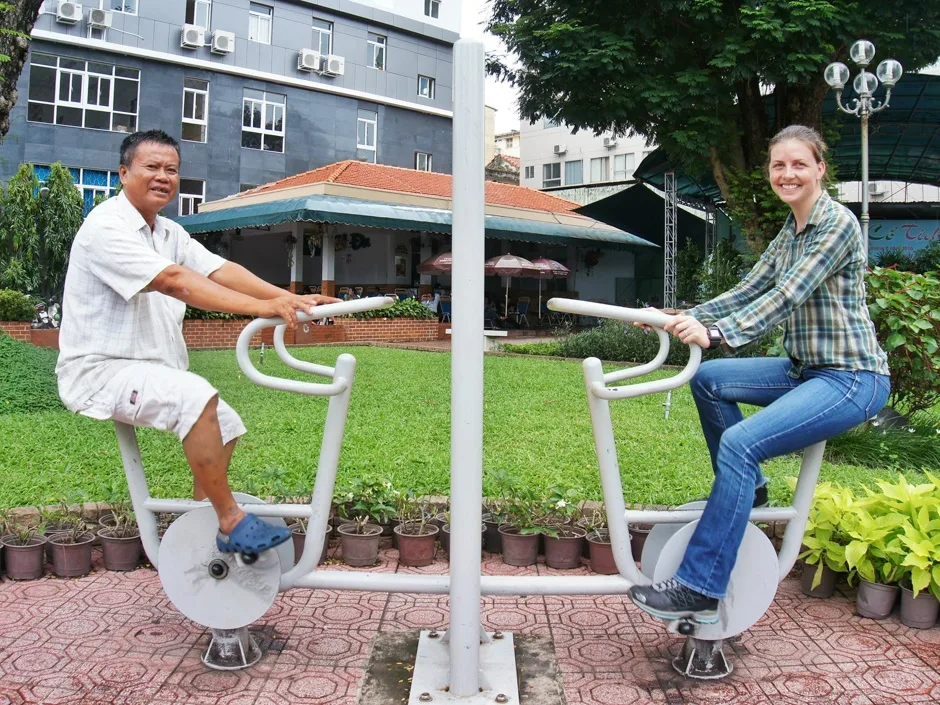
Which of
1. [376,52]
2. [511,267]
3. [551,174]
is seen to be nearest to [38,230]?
[511,267]

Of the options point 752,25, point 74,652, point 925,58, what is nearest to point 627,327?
point 752,25

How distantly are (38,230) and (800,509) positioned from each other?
1548 cm

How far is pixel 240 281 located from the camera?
2830 millimetres

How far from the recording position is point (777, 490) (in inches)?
165

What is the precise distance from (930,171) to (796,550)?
818 inches

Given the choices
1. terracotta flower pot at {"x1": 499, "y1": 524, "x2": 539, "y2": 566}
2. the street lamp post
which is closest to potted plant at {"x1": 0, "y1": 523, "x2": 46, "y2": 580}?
terracotta flower pot at {"x1": 499, "y1": 524, "x2": 539, "y2": 566}

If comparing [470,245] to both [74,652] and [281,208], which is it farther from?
[281,208]

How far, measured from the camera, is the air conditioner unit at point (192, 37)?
2375 centimetres

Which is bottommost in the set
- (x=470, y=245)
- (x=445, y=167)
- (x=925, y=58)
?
(x=470, y=245)

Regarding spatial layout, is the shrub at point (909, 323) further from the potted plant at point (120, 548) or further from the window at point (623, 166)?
the window at point (623, 166)

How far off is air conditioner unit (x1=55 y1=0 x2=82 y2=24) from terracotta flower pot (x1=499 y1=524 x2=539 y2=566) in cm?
2352


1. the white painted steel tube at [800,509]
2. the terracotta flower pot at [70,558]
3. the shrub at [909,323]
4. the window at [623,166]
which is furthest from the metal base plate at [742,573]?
the window at [623,166]

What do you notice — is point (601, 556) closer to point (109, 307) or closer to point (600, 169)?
point (109, 307)

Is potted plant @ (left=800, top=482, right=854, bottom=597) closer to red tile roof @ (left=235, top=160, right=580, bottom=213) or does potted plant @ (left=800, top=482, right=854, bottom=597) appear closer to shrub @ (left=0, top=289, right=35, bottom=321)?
shrub @ (left=0, top=289, right=35, bottom=321)
